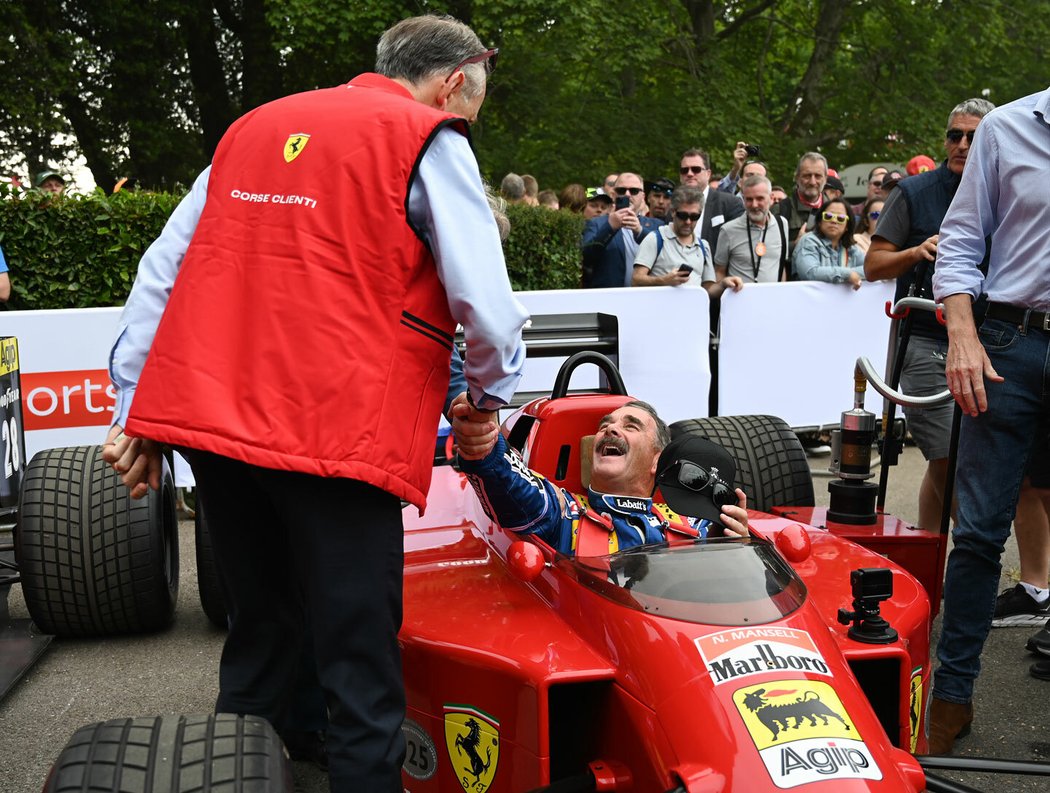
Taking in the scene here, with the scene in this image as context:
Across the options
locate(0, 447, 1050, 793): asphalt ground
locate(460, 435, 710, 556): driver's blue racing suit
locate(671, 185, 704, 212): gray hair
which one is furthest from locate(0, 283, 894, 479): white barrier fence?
locate(460, 435, 710, 556): driver's blue racing suit

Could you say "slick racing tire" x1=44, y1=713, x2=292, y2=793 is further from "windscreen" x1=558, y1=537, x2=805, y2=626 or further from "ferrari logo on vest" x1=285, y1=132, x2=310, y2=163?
"ferrari logo on vest" x1=285, y1=132, x2=310, y2=163

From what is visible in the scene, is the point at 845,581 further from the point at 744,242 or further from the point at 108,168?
the point at 108,168

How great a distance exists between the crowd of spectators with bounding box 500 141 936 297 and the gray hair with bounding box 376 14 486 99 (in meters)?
5.24

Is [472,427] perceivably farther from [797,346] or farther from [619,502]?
[797,346]

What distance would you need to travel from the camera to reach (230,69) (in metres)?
20.2

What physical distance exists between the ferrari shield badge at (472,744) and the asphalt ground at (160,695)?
29.6 inches

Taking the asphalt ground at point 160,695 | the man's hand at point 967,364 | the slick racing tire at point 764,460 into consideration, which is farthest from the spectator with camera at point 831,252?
the man's hand at point 967,364

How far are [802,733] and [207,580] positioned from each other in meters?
2.88

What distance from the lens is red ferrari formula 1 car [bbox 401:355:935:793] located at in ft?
7.92

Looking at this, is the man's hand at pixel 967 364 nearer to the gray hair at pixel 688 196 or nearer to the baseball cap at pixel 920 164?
the gray hair at pixel 688 196

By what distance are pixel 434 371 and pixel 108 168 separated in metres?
18.3

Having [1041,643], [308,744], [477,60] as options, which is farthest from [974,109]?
[308,744]

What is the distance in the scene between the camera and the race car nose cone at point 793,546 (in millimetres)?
3283

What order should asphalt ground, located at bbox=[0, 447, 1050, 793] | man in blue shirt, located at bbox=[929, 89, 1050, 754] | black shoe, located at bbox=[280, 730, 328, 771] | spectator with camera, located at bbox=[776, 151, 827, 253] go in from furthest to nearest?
spectator with camera, located at bbox=[776, 151, 827, 253] < asphalt ground, located at bbox=[0, 447, 1050, 793] < black shoe, located at bbox=[280, 730, 328, 771] < man in blue shirt, located at bbox=[929, 89, 1050, 754]
